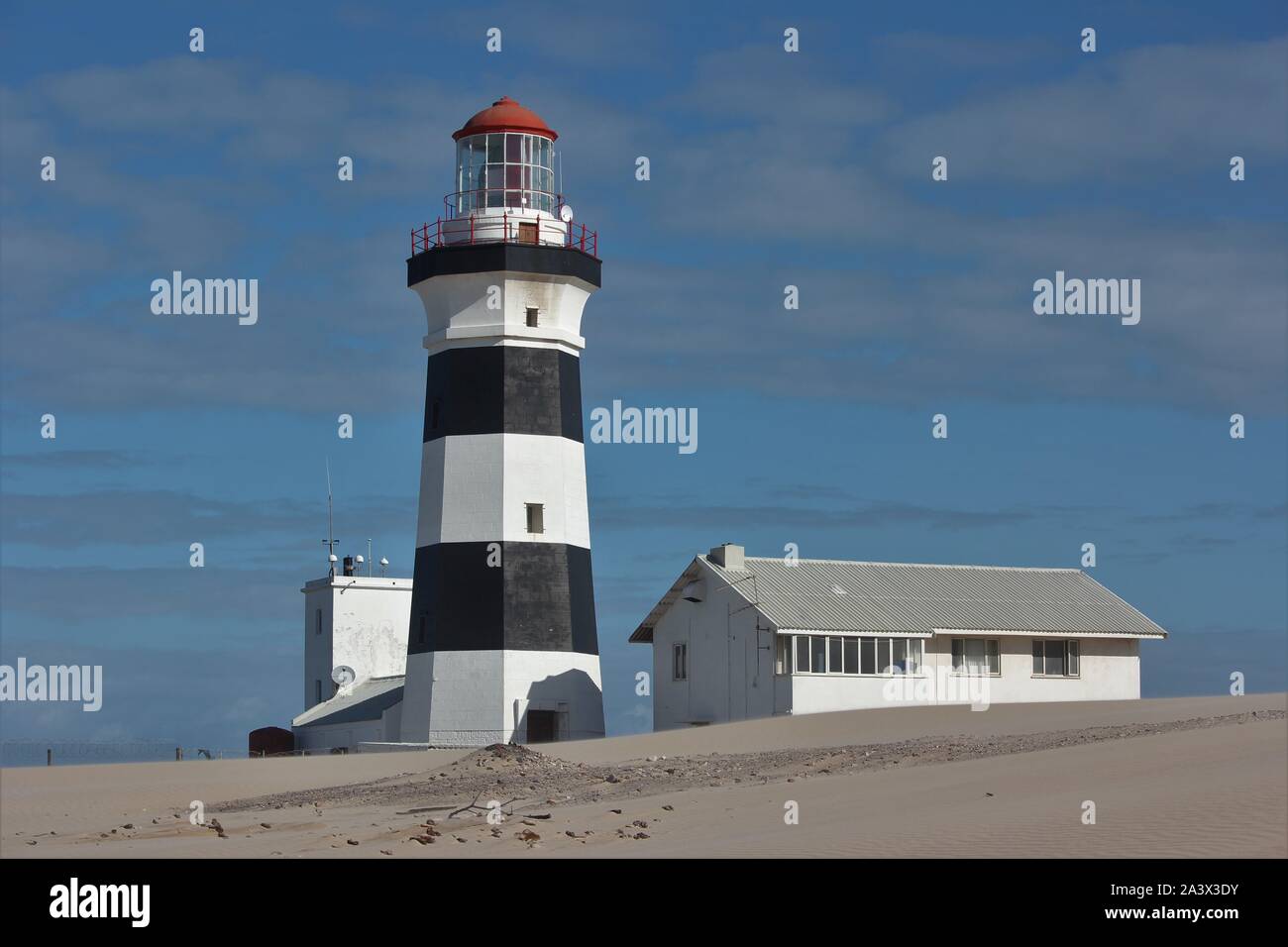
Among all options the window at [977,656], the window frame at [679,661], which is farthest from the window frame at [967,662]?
the window frame at [679,661]

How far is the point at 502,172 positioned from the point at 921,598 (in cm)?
1513

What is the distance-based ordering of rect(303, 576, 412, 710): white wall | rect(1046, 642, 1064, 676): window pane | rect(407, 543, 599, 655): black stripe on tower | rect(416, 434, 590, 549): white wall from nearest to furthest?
rect(407, 543, 599, 655): black stripe on tower, rect(416, 434, 590, 549): white wall, rect(1046, 642, 1064, 676): window pane, rect(303, 576, 412, 710): white wall

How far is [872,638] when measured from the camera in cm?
4338

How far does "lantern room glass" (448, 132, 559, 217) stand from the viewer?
135 feet

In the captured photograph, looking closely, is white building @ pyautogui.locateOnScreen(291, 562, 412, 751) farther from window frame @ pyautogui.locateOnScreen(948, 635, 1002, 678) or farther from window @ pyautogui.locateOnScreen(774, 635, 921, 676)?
window frame @ pyautogui.locateOnScreen(948, 635, 1002, 678)

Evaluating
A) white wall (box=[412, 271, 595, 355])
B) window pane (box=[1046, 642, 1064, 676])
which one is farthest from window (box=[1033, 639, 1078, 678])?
white wall (box=[412, 271, 595, 355])

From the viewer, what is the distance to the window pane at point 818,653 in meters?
42.4

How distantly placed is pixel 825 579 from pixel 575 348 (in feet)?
31.1

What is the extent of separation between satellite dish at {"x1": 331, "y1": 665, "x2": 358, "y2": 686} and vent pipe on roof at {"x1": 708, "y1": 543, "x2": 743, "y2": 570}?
12895mm

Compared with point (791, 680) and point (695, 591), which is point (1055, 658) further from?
point (695, 591)

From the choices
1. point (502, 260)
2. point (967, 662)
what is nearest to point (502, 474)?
point (502, 260)

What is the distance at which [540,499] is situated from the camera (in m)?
39.8

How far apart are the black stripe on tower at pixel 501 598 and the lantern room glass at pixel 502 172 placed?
26.0 ft
